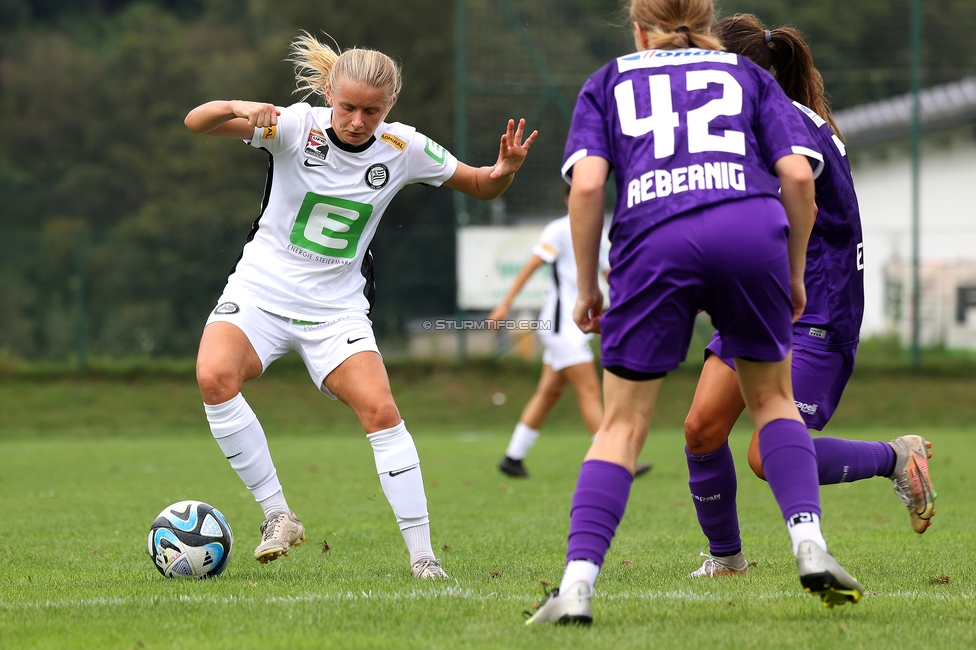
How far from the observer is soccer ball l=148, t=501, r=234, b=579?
4.49 metres

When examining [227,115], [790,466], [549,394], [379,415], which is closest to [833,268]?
[790,466]

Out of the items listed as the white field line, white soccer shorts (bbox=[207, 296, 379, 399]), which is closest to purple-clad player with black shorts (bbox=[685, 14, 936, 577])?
the white field line

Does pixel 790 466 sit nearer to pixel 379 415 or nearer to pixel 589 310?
pixel 589 310

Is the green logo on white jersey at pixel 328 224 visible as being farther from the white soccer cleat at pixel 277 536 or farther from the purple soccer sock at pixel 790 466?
the purple soccer sock at pixel 790 466

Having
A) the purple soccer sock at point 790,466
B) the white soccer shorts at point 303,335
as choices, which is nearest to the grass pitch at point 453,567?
the purple soccer sock at point 790,466

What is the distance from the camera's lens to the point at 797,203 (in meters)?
3.42

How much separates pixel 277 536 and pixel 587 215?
1.98 m

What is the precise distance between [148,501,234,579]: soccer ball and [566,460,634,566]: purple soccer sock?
5.85 ft

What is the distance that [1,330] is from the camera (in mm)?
19656

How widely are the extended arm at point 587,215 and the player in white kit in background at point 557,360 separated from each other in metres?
6.27

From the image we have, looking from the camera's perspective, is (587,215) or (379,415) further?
(379,415)

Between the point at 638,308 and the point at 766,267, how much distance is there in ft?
1.27

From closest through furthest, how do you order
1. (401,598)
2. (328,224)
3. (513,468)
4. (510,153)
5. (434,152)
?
(401,598) → (510,153) → (328,224) → (434,152) → (513,468)

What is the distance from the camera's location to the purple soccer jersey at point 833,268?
4.36 metres
